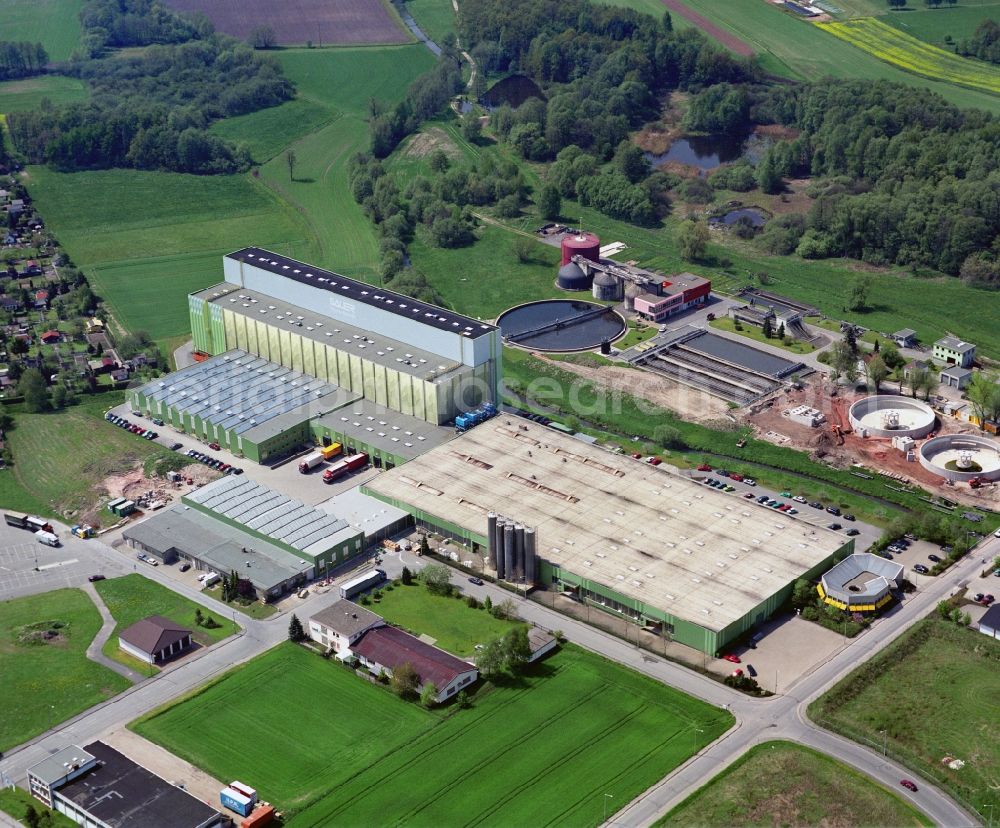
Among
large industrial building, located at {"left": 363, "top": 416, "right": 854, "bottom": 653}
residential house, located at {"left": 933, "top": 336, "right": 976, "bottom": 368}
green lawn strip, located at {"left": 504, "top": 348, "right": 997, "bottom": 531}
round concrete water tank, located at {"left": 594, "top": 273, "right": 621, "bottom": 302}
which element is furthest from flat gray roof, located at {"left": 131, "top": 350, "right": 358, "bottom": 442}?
residential house, located at {"left": 933, "top": 336, "right": 976, "bottom": 368}

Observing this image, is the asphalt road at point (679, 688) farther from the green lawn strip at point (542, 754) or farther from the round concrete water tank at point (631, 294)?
the round concrete water tank at point (631, 294)

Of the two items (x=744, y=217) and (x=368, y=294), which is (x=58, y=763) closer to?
Answer: (x=368, y=294)

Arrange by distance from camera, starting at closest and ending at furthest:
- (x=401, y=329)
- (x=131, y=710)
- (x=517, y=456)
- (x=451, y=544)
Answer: (x=131, y=710), (x=451, y=544), (x=517, y=456), (x=401, y=329)

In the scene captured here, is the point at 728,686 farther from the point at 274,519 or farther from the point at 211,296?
the point at 211,296

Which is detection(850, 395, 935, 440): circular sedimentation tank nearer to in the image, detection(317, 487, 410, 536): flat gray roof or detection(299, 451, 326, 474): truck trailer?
detection(317, 487, 410, 536): flat gray roof

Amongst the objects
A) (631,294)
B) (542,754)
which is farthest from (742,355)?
(542,754)

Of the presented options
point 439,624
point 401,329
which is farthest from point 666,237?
point 439,624
